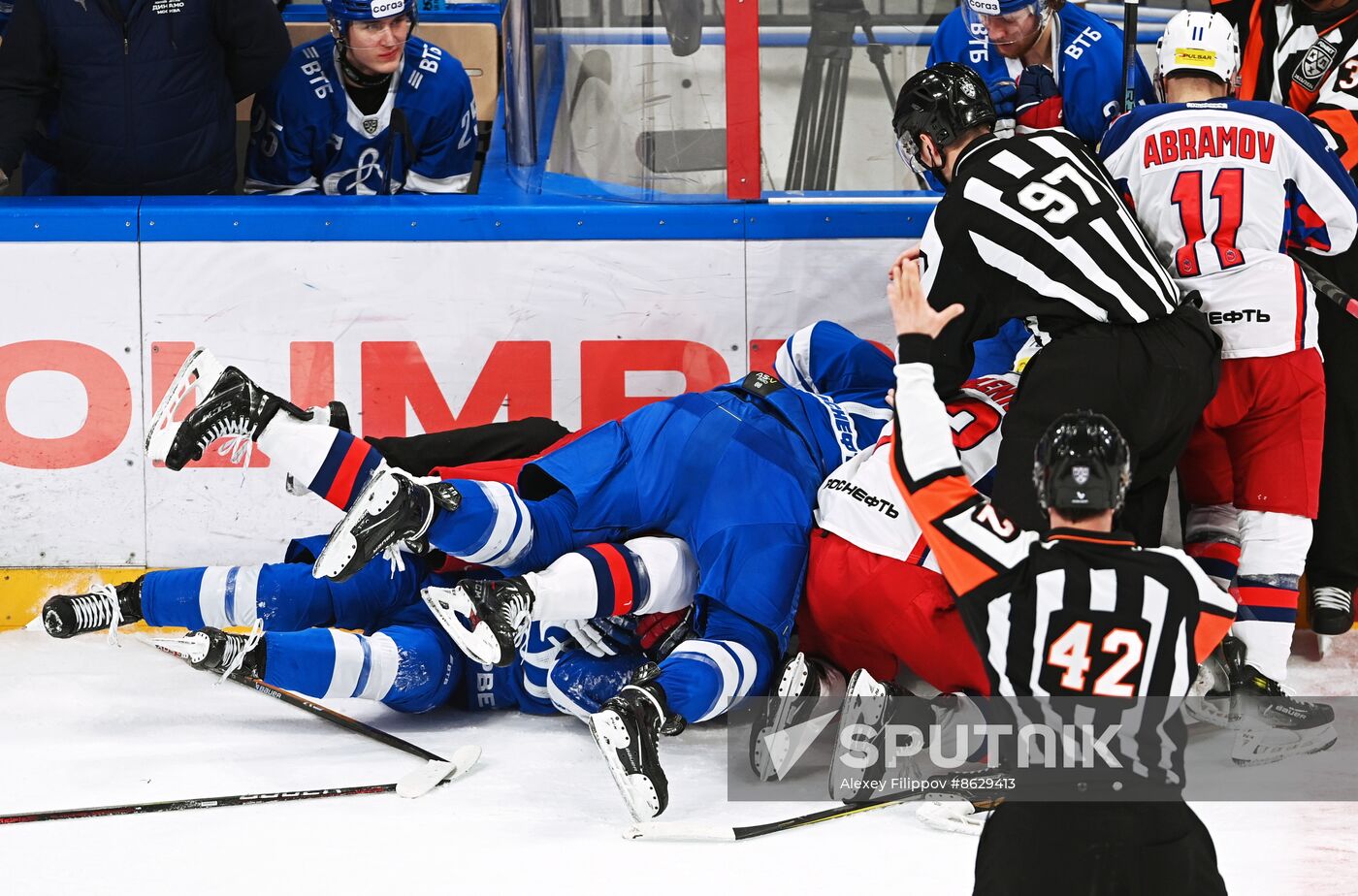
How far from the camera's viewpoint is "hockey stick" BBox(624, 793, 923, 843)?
9.02 ft

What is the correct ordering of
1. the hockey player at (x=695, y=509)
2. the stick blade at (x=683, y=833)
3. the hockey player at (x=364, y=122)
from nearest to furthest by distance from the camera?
1. the stick blade at (x=683, y=833)
2. the hockey player at (x=695, y=509)
3. the hockey player at (x=364, y=122)

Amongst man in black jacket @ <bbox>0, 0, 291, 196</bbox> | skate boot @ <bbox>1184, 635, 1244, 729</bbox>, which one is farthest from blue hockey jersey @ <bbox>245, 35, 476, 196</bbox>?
skate boot @ <bbox>1184, 635, 1244, 729</bbox>

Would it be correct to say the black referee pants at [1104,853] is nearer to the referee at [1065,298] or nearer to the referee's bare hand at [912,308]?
the referee's bare hand at [912,308]

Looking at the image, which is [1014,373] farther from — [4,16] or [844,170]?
[4,16]

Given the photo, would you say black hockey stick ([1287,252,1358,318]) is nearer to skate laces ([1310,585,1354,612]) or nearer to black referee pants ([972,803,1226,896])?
skate laces ([1310,585,1354,612])

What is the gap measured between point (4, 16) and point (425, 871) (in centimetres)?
366

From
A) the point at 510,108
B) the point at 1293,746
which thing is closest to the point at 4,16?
the point at 510,108

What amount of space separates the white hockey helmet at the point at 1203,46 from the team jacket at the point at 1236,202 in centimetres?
9

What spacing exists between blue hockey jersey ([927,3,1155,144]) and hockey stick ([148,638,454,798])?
2100mm

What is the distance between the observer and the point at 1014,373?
3.62 m

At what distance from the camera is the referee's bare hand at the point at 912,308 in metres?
2.48

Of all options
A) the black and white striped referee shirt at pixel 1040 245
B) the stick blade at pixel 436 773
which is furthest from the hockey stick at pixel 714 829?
the black and white striped referee shirt at pixel 1040 245

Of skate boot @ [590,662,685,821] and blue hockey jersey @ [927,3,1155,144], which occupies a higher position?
blue hockey jersey @ [927,3,1155,144]

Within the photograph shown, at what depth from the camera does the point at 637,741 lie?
2834mm
